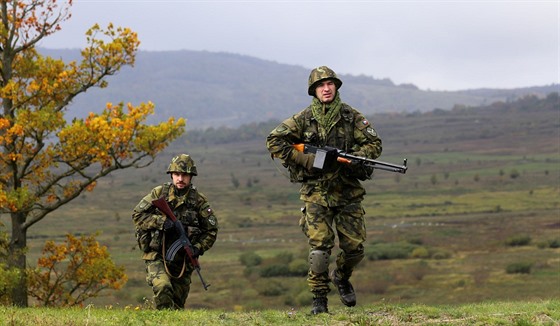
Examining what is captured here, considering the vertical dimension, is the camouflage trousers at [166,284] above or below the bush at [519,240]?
above

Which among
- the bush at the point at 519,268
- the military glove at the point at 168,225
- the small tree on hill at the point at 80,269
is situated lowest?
the bush at the point at 519,268

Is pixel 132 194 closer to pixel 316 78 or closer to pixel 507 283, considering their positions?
pixel 507 283

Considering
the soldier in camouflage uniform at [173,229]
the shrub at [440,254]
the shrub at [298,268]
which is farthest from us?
the shrub at [440,254]

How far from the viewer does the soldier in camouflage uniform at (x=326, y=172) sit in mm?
11000

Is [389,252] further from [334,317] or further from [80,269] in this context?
[334,317]

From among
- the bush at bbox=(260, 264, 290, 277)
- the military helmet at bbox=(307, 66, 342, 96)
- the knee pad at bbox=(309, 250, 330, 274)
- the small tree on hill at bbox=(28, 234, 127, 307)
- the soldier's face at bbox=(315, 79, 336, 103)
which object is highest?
the military helmet at bbox=(307, 66, 342, 96)

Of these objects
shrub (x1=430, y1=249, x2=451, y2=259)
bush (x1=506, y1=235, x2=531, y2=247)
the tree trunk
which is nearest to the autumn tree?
the tree trunk

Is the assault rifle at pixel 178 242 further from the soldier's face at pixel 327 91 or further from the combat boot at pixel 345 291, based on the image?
the soldier's face at pixel 327 91

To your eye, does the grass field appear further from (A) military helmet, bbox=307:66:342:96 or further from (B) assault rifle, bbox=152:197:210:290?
(A) military helmet, bbox=307:66:342:96

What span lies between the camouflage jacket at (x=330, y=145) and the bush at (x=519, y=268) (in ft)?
144

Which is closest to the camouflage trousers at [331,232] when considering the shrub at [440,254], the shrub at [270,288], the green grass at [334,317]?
the green grass at [334,317]

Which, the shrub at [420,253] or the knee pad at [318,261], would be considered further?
the shrub at [420,253]

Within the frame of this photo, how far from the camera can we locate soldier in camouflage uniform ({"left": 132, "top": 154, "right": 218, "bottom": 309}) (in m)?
12.4

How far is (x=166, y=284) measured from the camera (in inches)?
488
